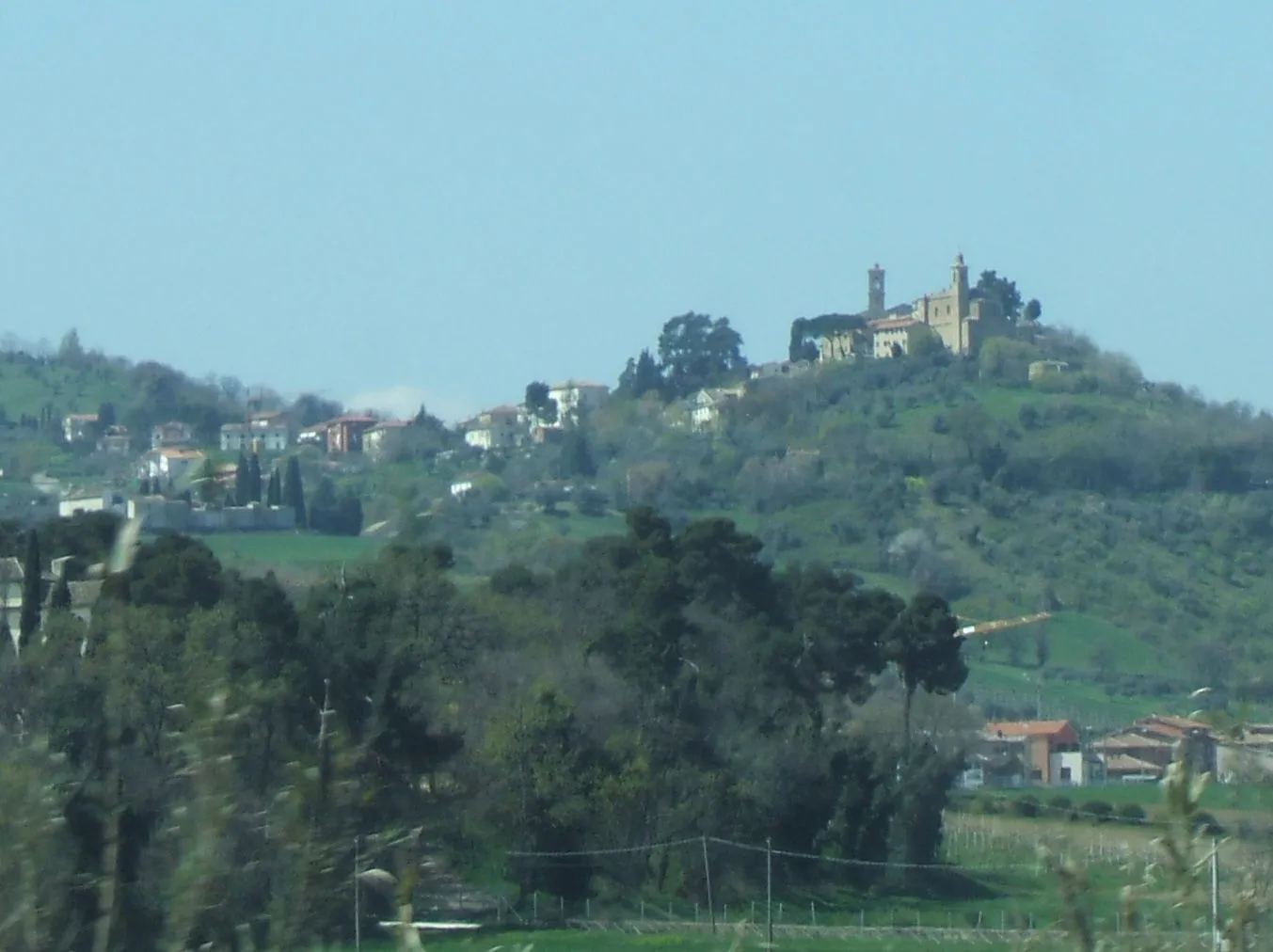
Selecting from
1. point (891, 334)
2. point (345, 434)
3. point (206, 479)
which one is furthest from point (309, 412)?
point (206, 479)

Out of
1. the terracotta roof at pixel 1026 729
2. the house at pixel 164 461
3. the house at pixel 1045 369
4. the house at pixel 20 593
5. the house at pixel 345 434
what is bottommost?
the terracotta roof at pixel 1026 729

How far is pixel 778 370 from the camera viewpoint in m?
102

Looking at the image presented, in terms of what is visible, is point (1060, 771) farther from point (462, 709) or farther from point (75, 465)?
point (75, 465)

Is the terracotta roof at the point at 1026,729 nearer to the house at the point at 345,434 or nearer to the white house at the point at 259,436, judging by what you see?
the white house at the point at 259,436

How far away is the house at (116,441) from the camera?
63.2 m

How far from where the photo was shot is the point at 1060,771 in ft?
113

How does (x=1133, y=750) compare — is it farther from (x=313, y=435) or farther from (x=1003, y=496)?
(x=313, y=435)

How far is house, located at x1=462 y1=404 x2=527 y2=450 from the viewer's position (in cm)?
9362

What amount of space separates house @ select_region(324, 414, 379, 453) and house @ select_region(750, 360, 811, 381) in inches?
815

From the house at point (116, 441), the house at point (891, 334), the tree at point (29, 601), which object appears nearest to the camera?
the tree at point (29, 601)

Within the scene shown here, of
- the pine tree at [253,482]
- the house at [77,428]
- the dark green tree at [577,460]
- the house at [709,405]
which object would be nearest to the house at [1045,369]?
the house at [709,405]

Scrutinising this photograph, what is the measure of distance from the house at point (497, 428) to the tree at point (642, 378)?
5729mm

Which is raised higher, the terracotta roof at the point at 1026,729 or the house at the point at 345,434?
the house at the point at 345,434

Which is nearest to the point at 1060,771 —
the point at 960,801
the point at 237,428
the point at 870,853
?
the point at 960,801
